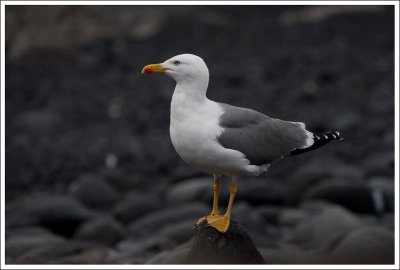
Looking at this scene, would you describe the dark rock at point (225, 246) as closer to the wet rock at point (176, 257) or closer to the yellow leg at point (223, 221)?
the yellow leg at point (223, 221)

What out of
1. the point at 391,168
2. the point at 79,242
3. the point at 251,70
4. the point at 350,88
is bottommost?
the point at 79,242

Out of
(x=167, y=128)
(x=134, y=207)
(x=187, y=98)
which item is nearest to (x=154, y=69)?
(x=187, y=98)

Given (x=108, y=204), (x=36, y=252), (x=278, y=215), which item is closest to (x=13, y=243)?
(x=36, y=252)

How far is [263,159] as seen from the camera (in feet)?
24.5

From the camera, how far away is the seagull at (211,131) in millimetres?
7016

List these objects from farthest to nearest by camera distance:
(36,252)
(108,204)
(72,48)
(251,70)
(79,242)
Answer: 1. (72,48)
2. (251,70)
3. (108,204)
4. (79,242)
5. (36,252)

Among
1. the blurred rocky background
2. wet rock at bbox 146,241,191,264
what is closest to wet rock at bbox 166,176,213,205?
the blurred rocky background

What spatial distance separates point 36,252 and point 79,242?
85 centimetres

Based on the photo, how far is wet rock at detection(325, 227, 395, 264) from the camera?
9.85 m

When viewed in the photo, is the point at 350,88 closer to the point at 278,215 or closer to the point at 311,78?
the point at 311,78

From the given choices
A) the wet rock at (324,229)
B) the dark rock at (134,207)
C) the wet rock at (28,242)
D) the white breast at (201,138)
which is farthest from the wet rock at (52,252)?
the white breast at (201,138)

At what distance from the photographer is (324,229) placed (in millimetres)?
11180

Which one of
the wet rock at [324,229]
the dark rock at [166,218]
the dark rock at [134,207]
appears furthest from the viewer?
the dark rock at [134,207]

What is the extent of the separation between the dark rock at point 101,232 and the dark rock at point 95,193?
1872 millimetres
